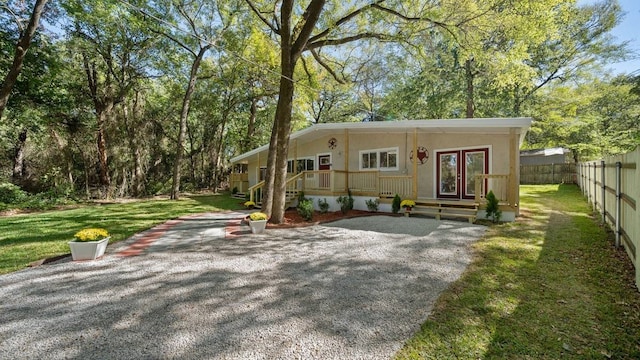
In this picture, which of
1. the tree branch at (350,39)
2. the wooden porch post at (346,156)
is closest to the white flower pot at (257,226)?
the wooden porch post at (346,156)

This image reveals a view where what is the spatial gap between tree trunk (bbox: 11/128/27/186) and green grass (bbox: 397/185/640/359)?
70.0 ft

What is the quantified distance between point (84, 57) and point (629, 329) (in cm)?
2140

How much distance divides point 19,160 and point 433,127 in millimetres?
20963

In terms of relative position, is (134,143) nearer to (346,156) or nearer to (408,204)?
(346,156)

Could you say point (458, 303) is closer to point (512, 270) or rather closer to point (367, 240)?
point (512, 270)

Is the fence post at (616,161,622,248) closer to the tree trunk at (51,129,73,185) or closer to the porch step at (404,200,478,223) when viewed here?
the porch step at (404,200,478,223)

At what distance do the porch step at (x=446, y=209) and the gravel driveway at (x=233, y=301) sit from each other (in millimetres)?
2368

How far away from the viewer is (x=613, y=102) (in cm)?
1942

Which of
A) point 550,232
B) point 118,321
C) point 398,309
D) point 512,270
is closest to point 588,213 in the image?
point 550,232

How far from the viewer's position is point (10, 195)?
12.4 m

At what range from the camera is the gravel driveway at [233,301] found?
2471mm

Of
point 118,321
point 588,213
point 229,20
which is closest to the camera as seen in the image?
point 118,321

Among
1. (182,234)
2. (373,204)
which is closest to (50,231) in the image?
(182,234)

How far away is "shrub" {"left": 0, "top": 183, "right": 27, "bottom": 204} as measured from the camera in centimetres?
1226
